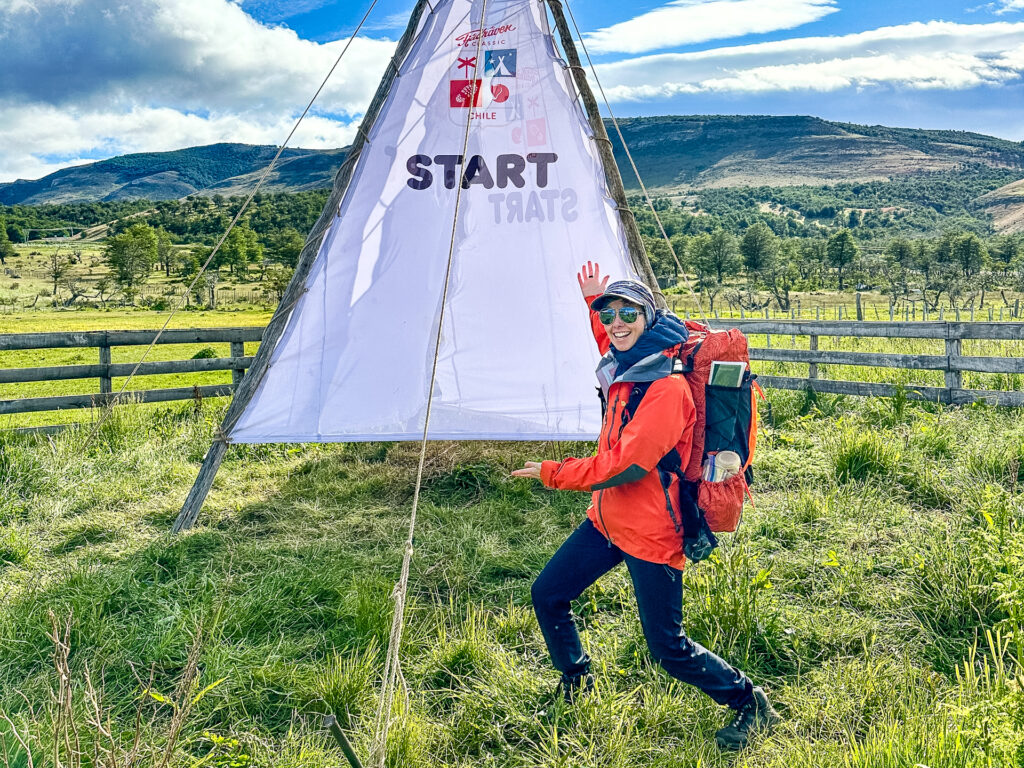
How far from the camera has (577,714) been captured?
A: 280cm

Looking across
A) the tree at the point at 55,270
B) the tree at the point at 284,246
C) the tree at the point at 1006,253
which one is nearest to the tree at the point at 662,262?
the tree at the point at 1006,253

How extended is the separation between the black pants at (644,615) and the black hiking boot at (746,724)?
4cm

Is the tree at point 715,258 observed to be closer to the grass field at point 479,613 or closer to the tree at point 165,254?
the tree at point 165,254

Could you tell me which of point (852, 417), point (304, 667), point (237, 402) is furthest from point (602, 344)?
point (852, 417)

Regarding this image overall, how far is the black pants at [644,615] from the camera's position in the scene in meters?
2.53

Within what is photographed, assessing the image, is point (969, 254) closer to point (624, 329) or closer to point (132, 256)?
point (624, 329)

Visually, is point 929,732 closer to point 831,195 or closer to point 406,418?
point 406,418

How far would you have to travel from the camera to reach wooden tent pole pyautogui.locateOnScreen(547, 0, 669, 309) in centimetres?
525

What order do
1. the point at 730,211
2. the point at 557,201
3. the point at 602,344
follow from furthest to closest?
the point at 730,211
the point at 557,201
the point at 602,344

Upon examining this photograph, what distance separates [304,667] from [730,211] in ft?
620

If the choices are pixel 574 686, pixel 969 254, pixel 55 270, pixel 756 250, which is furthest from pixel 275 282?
pixel 574 686

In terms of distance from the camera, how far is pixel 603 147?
5328mm

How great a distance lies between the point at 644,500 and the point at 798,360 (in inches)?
291

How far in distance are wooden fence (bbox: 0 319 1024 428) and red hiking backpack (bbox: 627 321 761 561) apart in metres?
6.11
